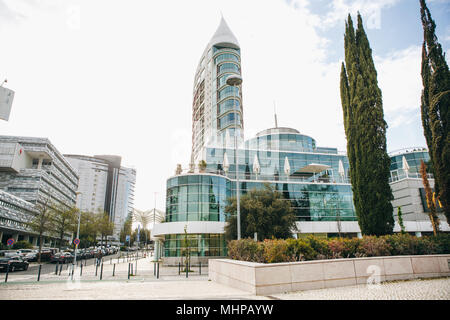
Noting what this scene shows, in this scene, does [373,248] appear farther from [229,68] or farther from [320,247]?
[229,68]

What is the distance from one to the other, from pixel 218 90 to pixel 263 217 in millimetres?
52422

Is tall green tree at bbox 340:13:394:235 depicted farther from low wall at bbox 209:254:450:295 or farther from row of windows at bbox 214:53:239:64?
row of windows at bbox 214:53:239:64

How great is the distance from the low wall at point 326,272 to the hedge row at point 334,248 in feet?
2.81

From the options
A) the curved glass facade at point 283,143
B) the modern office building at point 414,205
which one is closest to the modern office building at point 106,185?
the curved glass facade at point 283,143

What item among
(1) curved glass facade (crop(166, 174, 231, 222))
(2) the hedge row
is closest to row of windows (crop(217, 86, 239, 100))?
(1) curved glass facade (crop(166, 174, 231, 222))

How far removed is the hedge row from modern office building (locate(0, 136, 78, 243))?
191 ft

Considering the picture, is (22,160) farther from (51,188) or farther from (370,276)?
(370,276)

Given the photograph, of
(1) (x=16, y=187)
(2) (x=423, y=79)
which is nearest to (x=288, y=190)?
(2) (x=423, y=79)

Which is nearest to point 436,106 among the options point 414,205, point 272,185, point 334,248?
point 334,248

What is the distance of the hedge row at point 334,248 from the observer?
1071 centimetres

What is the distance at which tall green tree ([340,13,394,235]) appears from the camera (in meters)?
16.8

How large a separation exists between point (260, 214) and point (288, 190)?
561 inches

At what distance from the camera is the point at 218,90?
73.3 m
